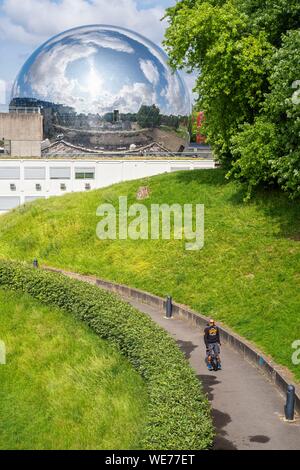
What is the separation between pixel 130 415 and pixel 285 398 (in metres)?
4.57

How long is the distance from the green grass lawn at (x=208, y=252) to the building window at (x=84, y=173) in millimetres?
13154

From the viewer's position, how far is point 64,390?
18234 mm

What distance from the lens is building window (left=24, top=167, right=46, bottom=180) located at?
5634 cm

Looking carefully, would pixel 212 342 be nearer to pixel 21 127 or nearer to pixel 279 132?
pixel 279 132

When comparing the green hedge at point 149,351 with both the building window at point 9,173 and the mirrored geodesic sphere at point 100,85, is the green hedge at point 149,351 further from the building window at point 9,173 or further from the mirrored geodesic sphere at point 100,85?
the mirrored geodesic sphere at point 100,85

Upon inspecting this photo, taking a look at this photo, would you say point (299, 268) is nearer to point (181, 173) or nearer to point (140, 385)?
point (140, 385)

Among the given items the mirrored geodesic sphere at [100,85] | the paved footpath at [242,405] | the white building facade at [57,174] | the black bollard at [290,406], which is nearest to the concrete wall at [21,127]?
the mirrored geodesic sphere at [100,85]

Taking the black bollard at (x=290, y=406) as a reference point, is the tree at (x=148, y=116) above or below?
above

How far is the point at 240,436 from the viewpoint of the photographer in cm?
1516

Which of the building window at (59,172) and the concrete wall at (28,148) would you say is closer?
the building window at (59,172)

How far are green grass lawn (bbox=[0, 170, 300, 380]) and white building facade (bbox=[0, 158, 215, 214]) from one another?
12254mm

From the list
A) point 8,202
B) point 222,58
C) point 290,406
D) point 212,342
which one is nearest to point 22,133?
point 8,202

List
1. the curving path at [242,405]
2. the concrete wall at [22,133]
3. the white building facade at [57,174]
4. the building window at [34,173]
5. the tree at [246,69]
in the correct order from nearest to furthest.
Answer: the curving path at [242,405]
the tree at [246,69]
the white building facade at [57,174]
the building window at [34,173]
the concrete wall at [22,133]

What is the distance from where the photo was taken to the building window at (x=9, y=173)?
55719 millimetres
